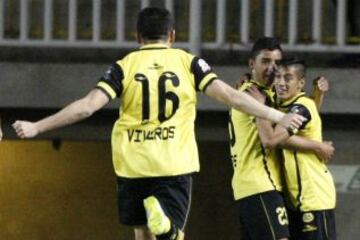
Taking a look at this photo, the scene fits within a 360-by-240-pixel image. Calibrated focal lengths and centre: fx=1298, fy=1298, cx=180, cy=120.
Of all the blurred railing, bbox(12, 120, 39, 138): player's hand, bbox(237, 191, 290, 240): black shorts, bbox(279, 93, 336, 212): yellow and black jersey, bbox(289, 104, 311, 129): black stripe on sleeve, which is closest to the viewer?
bbox(12, 120, 39, 138): player's hand

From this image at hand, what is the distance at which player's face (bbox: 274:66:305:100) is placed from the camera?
899 cm

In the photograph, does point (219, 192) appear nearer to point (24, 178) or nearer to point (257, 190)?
point (24, 178)

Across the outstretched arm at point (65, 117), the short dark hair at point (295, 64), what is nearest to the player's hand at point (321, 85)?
the short dark hair at point (295, 64)

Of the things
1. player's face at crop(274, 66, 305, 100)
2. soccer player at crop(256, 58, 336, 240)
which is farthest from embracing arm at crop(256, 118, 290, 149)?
player's face at crop(274, 66, 305, 100)

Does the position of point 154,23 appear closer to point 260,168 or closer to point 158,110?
point 158,110

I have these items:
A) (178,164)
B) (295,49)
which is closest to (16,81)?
(295,49)

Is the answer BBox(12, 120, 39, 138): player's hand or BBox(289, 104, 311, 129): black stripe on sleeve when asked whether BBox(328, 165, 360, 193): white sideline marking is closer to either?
BBox(289, 104, 311, 129): black stripe on sleeve

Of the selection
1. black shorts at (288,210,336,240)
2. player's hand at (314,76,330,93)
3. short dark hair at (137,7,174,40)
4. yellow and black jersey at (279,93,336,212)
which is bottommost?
black shorts at (288,210,336,240)

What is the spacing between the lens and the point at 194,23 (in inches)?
407

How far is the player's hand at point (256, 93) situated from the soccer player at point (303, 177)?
29cm

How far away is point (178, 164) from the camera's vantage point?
A: 7.80 meters

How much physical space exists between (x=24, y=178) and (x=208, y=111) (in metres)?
2.57

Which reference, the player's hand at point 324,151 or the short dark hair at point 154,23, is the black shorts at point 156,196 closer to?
the short dark hair at point 154,23

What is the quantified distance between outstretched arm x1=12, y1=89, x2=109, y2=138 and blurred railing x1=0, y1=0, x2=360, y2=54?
2.72 metres
